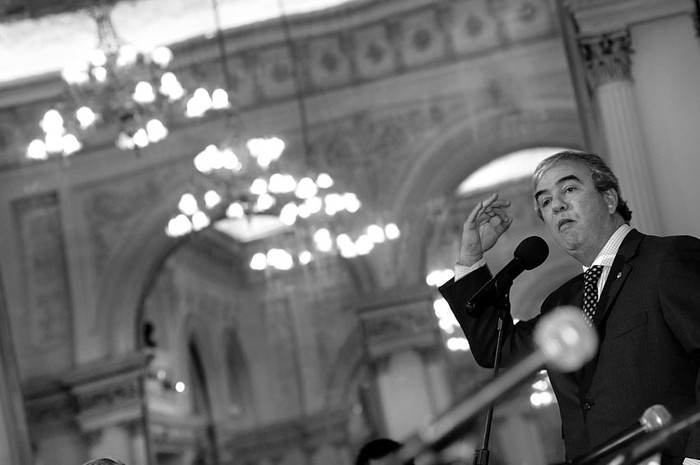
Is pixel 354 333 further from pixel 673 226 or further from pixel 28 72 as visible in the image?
pixel 673 226

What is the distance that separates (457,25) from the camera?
13.0m

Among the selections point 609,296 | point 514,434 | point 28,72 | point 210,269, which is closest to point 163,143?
point 28,72

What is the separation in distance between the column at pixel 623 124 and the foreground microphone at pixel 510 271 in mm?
3785

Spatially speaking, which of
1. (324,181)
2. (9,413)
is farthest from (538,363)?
(324,181)

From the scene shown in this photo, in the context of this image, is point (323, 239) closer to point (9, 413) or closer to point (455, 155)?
point (455, 155)

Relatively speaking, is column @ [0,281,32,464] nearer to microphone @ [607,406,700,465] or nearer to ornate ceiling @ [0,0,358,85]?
ornate ceiling @ [0,0,358,85]

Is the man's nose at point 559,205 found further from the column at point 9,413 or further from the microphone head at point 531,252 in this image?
the column at point 9,413

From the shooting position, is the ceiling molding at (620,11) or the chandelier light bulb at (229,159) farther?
the chandelier light bulb at (229,159)

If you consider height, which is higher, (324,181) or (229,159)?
(324,181)

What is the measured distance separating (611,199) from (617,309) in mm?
288

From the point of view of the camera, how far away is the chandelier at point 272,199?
1109 cm

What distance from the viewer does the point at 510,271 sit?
9.39 ft

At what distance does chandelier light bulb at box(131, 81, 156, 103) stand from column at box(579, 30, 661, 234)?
4456mm

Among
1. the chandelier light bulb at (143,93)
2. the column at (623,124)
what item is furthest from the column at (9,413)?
the column at (623,124)
